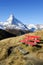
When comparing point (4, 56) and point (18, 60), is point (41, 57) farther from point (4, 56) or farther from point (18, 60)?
point (4, 56)

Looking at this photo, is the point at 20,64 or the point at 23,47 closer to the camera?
the point at 20,64

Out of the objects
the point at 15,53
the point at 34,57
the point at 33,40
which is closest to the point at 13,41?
the point at 33,40

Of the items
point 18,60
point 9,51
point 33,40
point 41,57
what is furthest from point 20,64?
point 33,40

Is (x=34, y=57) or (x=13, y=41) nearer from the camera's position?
(x=34, y=57)

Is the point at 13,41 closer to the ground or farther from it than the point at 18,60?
farther from it

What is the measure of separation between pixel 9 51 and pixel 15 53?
1.22m

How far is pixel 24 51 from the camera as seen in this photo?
79.0 feet

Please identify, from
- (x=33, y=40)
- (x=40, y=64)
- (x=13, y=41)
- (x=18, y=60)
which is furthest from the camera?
(x=13, y=41)

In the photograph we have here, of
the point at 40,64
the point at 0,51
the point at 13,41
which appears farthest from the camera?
the point at 13,41

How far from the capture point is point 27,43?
2634 cm

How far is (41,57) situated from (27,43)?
4.75 metres

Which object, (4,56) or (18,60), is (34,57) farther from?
(4,56)

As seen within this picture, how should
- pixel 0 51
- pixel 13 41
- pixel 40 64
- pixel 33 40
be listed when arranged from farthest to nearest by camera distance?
pixel 13 41
pixel 33 40
pixel 0 51
pixel 40 64

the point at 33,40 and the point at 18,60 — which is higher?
the point at 33,40
